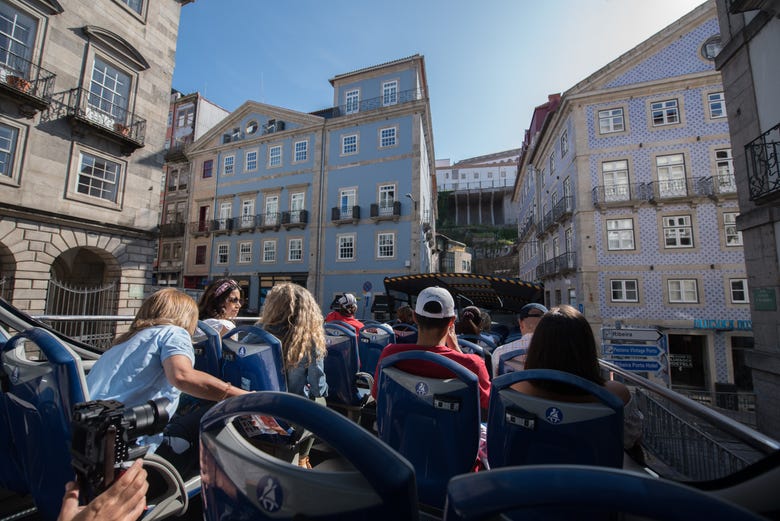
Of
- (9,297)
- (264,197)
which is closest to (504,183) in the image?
(264,197)

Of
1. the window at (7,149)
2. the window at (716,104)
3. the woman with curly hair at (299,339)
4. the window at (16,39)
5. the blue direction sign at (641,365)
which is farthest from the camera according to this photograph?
the window at (716,104)

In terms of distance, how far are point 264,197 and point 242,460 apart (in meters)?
28.8

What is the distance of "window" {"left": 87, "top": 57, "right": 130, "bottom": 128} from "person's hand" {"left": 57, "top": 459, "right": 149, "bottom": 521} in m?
16.8

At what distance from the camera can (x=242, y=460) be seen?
3.03 feet

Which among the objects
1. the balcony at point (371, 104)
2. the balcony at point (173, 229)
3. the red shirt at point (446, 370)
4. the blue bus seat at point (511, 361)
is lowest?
the blue bus seat at point (511, 361)

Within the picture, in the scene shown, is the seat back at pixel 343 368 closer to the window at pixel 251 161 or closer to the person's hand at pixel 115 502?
the person's hand at pixel 115 502

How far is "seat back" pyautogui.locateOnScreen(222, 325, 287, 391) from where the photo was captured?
9.07 feet

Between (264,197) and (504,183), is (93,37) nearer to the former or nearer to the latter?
(264,197)

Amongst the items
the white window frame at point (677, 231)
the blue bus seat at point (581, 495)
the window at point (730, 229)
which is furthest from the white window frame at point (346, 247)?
the blue bus seat at point (581, 495)

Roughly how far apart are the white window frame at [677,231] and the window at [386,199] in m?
15.4

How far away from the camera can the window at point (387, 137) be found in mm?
24359

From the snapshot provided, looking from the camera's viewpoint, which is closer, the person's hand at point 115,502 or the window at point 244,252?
the person's hand at point 115,502

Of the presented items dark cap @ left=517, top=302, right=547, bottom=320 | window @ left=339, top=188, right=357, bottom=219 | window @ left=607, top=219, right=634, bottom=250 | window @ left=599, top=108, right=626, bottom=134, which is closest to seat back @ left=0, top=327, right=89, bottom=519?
dark cap @ left=517, top=302, right=547, bottom=320

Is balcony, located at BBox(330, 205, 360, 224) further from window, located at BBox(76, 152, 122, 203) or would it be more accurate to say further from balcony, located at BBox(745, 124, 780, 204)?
balcony, located at BBox(745, 124, 780, 204)
